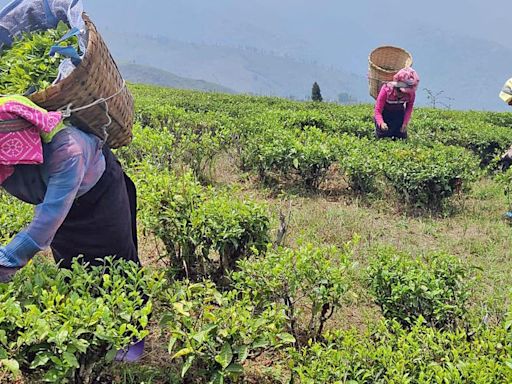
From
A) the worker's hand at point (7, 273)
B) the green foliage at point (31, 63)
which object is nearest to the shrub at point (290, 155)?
the green foliage at point (31, 63)

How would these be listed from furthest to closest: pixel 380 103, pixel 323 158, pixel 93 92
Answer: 1. pixel 380 103
2. pixel 323 158
3. pixel 93 92

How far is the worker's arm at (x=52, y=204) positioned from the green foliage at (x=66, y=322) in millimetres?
151

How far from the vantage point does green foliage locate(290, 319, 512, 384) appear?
218 cm

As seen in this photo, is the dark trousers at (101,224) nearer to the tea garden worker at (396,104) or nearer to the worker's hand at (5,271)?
the worker's hand at (5,271)

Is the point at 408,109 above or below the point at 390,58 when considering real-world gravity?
below

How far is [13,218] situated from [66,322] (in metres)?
1.63

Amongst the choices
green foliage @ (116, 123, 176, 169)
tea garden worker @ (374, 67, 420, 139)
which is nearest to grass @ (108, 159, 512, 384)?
green foliage @ (116, 123, 176, 169)

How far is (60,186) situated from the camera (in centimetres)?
225

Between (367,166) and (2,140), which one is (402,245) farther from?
(2,140)

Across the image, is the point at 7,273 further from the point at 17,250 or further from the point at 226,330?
the point at 226,330

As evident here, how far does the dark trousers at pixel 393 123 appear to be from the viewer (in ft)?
24.2

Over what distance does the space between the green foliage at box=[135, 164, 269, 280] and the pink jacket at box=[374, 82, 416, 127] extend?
3869 millimetres

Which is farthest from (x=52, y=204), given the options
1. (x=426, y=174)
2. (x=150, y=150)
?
(x=426, y=174)

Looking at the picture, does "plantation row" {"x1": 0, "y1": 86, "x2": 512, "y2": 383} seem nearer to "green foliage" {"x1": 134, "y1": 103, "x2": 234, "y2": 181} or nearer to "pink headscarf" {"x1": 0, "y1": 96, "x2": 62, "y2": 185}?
"pink headscarf" {"x1": 0, "y1": 96, "x2": 62, "y2": 185}
